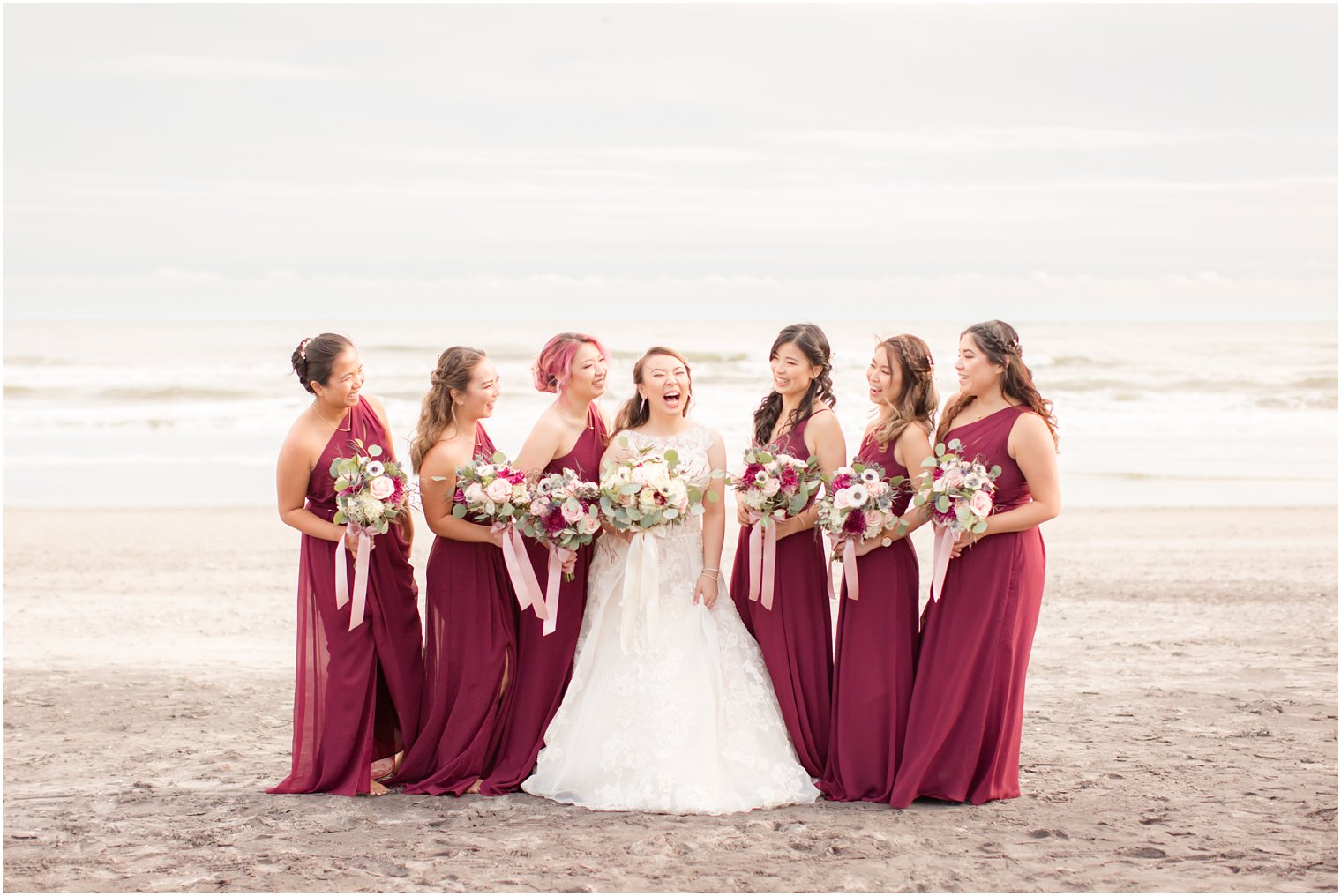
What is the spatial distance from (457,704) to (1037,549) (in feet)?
10.0

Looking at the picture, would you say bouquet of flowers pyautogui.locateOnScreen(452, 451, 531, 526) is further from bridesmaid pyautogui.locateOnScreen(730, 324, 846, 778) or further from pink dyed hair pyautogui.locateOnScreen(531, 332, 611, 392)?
bridesmaid pyautogui.locateOnScreen(730, 324, 846, 778)

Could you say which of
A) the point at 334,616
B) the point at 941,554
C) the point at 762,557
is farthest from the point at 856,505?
the point at 334,616

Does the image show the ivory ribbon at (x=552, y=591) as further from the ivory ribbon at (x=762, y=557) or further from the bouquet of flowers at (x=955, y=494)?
the bouquet of flowers at (x=955, y=494)

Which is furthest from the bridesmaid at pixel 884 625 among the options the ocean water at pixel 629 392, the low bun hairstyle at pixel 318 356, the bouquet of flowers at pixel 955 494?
the ocean water at pixel 629 392

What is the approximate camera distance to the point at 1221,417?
98.1 feet

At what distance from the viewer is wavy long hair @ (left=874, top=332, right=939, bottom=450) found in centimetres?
642

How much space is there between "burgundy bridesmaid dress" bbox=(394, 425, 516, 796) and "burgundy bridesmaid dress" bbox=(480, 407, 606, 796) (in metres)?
0.07

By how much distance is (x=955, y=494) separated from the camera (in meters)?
5.99

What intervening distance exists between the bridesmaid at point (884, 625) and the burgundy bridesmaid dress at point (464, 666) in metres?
1.73

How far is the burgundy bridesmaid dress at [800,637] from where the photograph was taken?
6.52 metres

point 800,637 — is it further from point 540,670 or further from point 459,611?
point 459,611

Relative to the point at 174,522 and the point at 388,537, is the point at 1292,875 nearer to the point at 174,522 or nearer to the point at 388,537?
the point at 388,537

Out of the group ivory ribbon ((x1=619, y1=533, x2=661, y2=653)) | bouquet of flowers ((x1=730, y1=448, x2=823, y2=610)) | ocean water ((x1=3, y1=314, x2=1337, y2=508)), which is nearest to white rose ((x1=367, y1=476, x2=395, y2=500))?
ivory ribbon ((x1=619, y1=533, x2=661, y2=653))

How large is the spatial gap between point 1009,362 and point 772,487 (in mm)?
1330
